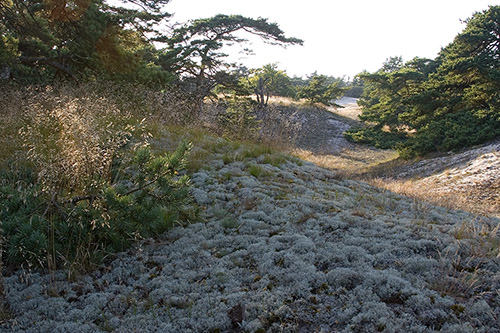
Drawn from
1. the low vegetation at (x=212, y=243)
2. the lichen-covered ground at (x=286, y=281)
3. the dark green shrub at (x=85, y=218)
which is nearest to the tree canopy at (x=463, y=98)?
the low vegetation at (x=212, y=243)

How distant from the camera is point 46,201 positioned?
143 inches

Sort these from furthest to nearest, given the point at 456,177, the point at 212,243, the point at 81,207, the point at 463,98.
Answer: the point at 463,98 < the point at 456,177 < the point at 212,243 < the point at 81,207

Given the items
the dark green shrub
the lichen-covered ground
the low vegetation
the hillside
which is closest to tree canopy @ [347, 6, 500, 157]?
the hillside

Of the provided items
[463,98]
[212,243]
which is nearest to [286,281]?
[212,243]

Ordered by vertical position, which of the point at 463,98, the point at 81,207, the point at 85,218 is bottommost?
the point at 85,218

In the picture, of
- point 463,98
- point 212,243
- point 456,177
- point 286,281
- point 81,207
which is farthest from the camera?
point 463,98

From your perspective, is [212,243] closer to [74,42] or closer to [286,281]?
[286,281]

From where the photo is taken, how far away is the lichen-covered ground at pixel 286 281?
8.75ft

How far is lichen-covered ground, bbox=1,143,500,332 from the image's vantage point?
2666mm

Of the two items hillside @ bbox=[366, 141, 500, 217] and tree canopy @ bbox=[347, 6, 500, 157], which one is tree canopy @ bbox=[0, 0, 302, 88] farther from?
tree canopy @ bbox=[347, 6, 500, 157]

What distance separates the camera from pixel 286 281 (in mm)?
3207

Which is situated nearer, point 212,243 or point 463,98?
point 212,243

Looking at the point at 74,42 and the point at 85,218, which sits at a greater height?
the point at 74,42

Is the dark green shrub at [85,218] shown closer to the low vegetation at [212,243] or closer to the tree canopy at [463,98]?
the low vegetation at [212,243]
